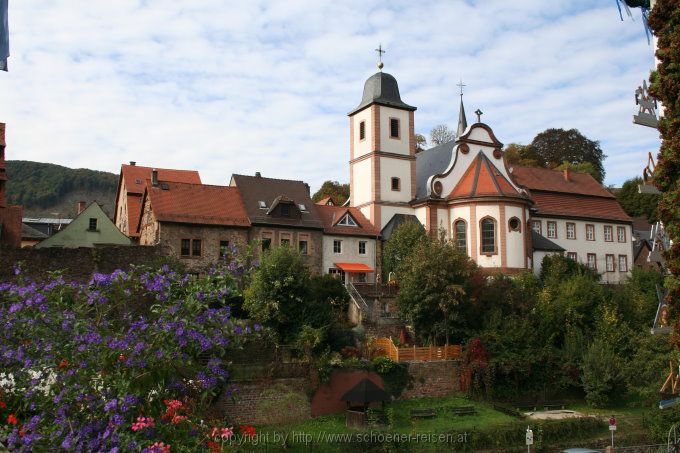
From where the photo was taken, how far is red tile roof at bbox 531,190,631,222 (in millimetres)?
47906

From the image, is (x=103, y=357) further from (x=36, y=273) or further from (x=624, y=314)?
(x=624, y=314)

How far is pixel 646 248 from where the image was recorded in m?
59.3

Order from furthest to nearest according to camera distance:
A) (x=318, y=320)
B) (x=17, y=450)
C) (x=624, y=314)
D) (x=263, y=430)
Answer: (x=624, y=314)
(x=318, y=320)
(x=263, y=430)
(x=17, y=450)

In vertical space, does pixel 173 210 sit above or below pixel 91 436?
above

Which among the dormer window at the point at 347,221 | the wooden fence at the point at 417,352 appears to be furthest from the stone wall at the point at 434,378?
the dormer window at the point at 347,221

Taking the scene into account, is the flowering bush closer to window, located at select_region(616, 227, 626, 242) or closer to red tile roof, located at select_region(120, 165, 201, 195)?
red tile roof, located at select_region(120, 165, 201, 195)

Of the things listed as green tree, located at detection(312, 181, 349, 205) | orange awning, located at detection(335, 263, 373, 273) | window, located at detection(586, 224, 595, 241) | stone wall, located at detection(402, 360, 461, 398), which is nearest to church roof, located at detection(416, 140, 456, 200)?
orange awning, located at detection(335, 263, 373, 273)

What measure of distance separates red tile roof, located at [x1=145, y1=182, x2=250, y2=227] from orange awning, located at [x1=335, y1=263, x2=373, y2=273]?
599 centimetres

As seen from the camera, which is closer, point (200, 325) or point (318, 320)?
point (200, 325)

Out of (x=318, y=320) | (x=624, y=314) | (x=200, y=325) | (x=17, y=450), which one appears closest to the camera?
(x=17, y=450)

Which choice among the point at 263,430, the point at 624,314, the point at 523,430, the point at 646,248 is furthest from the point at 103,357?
the point at 646,248

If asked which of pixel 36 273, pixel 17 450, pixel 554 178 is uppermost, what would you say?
pixel 554 178

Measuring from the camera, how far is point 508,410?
89.4ft

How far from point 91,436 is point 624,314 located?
31220 mm
